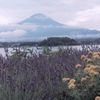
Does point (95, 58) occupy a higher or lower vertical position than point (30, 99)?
higher

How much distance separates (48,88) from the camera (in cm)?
482

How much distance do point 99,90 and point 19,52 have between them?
141 inches

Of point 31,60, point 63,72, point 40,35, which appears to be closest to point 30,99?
point 63,72

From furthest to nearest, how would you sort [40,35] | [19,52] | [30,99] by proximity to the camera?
[40,35]
[19,52]
[30,99]

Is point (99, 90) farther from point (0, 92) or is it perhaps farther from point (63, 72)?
point (0, 92)

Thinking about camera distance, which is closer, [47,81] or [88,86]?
[88,86]

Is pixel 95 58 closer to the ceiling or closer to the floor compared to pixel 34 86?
closer to the ceiling

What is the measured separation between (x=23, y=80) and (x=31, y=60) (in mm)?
1538

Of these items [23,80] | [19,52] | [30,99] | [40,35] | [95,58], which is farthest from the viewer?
[40,35]

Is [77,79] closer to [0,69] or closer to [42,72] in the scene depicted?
[42,72]

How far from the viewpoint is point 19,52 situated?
788cm

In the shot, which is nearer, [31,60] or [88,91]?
[88,91]

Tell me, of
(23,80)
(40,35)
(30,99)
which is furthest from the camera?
(40,35)

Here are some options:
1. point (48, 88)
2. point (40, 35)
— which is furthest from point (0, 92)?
point (40, 35)
